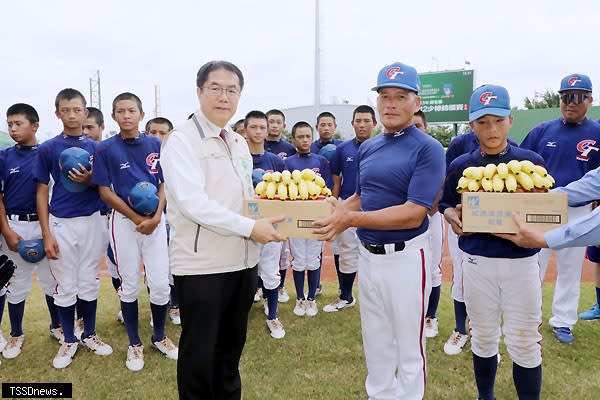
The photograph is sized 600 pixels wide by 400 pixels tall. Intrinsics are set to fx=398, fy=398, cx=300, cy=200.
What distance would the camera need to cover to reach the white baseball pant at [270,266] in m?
5.00

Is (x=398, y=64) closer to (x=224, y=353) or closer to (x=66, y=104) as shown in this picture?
(x=224, y=353)

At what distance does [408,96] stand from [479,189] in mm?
777

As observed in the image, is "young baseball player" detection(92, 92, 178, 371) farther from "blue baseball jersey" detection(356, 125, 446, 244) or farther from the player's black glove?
"blue baseball jersey" detection(356, 125, 446, 244)

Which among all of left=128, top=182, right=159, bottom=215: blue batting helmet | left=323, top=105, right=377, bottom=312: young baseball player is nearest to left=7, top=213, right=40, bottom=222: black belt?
left=128, top=182, right=159, bottom=215: blue batting helmet

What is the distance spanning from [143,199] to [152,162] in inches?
19.9

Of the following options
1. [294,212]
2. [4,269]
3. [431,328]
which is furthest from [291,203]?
[431,328]

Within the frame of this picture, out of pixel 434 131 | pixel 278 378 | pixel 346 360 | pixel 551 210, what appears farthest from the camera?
pixel 434 131

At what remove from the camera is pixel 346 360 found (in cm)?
412

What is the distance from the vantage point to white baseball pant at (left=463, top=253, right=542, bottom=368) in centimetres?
270

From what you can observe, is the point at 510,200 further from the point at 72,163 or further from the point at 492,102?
the point at 72,163

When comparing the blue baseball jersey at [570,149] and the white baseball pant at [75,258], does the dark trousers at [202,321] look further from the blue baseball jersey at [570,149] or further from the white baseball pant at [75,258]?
the blue baseball jersey at [570,149]

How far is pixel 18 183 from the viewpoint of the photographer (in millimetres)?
4238

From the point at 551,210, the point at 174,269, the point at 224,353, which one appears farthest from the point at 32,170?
the point at 551,210

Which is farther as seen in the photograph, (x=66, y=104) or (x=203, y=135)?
(x=66, y=104)
